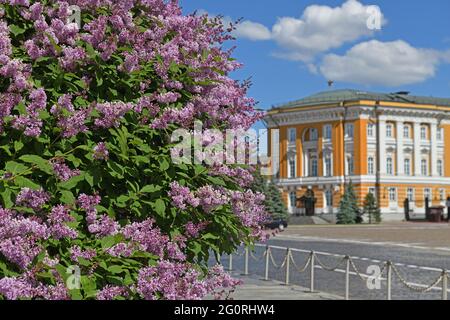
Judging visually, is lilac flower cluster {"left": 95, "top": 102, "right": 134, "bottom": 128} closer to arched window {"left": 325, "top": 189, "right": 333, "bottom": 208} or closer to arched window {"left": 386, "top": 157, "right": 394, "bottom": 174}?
arched window {"left": 325, "top": 189, "right": 333, "bottom": 208}

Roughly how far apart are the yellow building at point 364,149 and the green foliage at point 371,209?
13.3 feet

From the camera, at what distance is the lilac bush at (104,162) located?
353 centimetres

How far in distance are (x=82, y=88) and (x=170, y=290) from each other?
125 cm

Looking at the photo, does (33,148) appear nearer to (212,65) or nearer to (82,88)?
(82,88)

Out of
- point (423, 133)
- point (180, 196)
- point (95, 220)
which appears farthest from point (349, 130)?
point (95, 220)

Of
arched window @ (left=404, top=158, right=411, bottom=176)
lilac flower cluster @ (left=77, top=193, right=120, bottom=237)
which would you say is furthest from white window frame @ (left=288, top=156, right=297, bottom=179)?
lilac flower cluster @ (left=77, top=193, right=120, bottom=237)

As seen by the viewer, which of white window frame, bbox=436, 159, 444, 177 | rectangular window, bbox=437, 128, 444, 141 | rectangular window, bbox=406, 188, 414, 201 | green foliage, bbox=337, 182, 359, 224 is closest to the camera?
green foliage, bbox=337, 182, 359, 224

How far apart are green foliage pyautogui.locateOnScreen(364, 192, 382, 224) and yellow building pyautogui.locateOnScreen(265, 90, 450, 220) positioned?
13.3 ft

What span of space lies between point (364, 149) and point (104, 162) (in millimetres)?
73580

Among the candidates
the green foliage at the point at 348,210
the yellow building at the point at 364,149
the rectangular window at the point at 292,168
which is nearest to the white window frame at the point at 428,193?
the yellow building at the point at 364,149

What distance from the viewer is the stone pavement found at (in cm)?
1157

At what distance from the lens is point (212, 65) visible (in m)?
4.53
